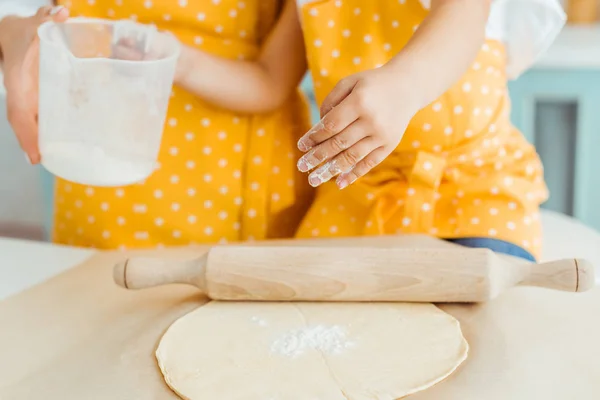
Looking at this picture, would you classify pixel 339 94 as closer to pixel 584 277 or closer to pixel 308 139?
pixel 308 139

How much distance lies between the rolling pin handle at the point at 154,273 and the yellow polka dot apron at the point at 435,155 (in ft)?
0.81

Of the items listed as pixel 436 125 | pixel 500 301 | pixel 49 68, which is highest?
pixel 49 68

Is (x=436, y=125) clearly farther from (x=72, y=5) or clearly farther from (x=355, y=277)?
(x=72, y=5)

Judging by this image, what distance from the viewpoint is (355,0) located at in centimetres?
75

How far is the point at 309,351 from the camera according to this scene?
1.70 ft

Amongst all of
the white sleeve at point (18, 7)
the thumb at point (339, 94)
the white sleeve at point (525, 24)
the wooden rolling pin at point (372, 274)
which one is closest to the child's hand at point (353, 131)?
the thumb at point (339, 94)

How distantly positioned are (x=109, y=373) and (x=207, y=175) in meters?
0.39

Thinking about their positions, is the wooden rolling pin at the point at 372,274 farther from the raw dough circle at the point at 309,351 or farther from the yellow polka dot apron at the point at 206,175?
the yellow polka dot apron at the point at 206,175

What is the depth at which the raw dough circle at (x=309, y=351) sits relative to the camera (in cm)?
47

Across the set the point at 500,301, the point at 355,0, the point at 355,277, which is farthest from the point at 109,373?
the point at 355,0

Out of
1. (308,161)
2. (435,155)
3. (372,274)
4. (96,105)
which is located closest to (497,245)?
(435,155)

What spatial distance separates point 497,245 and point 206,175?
1.16 feet

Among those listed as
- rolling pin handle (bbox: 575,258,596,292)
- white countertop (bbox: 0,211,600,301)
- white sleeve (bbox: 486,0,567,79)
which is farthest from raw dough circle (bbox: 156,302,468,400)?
white sleeve (bbox: 486,0,567,79)

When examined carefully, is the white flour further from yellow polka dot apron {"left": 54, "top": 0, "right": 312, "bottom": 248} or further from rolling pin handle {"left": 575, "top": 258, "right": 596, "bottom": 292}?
rolling pin handle {"left": 575, "top": 258, "right": 596, "bottom": 292}
